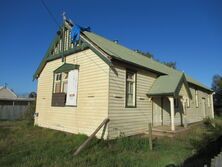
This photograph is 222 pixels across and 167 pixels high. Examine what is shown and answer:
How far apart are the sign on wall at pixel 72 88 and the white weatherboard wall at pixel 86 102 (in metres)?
0.31

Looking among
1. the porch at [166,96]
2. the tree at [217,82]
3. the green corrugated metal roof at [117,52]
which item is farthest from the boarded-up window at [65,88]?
the tree at [217,82]

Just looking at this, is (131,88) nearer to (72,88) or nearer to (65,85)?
(72,88)

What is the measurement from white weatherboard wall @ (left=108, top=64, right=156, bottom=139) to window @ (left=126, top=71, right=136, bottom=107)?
0.30 meters

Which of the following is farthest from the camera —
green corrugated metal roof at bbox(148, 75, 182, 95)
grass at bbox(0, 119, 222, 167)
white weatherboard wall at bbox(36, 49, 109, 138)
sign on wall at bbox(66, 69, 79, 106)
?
sign on wall at bbox(66, 69, 79, 106)

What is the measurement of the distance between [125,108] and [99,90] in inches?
72.2

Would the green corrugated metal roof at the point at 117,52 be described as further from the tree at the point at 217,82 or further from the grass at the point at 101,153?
the tree at the point at 217,82

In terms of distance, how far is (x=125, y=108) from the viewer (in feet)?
36.3

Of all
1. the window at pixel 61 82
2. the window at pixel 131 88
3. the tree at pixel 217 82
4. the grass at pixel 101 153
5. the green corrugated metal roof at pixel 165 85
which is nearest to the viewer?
Answer: the grass at pixel 101 153

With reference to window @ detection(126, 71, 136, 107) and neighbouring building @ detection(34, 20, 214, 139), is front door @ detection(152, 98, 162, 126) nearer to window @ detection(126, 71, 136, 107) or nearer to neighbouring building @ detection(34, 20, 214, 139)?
neighbouring building @ detection(34, 20, 214, 139)

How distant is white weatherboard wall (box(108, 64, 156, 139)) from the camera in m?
10.3

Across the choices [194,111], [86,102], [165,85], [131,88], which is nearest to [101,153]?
[86,102]

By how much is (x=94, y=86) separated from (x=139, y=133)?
399 centimetres

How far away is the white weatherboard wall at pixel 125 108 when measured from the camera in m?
10.3

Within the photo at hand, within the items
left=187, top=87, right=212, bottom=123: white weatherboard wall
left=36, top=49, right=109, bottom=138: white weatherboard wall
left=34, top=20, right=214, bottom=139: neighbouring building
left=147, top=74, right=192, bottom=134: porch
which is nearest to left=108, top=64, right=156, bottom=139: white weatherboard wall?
left=34, top=20, right=214, bottom=139: neighbouring building
